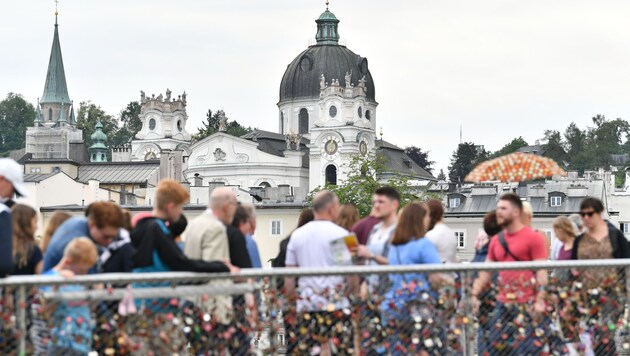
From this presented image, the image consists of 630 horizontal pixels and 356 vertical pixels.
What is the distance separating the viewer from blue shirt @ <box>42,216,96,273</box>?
10422 mm

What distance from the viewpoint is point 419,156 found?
6004 inches

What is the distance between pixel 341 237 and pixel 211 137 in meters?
117

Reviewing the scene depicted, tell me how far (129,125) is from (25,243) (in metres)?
172

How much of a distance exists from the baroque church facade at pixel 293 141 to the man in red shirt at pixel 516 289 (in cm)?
9478

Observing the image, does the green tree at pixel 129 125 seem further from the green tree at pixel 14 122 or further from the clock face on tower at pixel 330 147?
the clock face on tower at pixel 330 147

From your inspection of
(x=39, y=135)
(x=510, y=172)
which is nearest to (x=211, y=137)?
(x=39, y=135)

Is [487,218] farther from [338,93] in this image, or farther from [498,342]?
A: [338,93]

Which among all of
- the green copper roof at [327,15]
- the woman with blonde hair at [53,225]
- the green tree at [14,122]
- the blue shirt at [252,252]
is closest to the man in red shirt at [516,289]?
the blue shirt at [252,252]

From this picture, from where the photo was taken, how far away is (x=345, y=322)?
431 inches

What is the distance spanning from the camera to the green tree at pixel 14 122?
632ft

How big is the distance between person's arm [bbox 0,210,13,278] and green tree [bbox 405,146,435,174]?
14110cm

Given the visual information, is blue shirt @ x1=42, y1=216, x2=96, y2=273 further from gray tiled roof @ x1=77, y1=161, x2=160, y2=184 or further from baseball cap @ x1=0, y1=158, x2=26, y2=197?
gray tiled roof @ x1=77, y1=161, x2=160, y2=184

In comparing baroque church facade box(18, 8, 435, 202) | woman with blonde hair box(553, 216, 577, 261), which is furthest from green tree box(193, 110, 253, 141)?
woman with blonde hair box(553, 216, 577, 261)

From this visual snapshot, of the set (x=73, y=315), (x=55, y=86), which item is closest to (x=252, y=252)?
(x=73, y=315)
